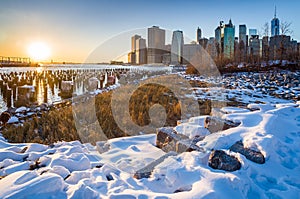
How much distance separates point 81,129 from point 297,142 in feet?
Result: 17.5

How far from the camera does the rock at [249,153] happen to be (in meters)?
3.64

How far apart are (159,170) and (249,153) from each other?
1.45 m

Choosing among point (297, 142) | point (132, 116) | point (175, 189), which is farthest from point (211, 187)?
point (132, 116)

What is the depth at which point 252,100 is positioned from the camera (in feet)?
34.4

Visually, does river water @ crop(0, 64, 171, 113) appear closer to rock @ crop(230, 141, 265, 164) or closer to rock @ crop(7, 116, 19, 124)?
rock @ crop(7, 116, 19, 124)

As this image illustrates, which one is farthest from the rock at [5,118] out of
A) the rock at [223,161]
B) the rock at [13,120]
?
the rock at [223,161]

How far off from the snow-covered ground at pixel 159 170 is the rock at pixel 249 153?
0.10m

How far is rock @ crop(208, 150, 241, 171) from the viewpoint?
11.0 feet

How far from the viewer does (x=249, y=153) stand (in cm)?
376

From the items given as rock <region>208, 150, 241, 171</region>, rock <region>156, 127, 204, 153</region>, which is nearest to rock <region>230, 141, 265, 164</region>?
rock <region>208, 150, 241, 171</region>

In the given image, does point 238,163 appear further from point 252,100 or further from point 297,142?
point 252,100

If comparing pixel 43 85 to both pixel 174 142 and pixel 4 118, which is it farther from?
pixel 174 142

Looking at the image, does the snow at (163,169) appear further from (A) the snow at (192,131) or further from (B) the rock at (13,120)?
(B) the rock at (13,120)

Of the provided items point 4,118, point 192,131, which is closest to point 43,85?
point 4,118
